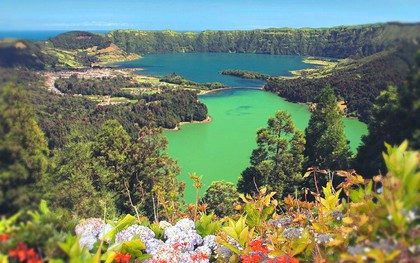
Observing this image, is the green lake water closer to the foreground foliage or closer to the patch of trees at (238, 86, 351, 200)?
the patch of trees at (238, 86, 351, 200)

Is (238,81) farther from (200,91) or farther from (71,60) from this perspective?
(71,60)

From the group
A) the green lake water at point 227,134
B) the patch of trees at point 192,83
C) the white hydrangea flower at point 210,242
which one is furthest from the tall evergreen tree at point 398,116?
the patch of trees at point 192,83

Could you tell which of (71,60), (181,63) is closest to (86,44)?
(71,60)

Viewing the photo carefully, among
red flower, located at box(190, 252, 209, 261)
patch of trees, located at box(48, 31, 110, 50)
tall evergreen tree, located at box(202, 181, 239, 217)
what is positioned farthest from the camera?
patch of trees, located at box(48, 31, 110, 50)

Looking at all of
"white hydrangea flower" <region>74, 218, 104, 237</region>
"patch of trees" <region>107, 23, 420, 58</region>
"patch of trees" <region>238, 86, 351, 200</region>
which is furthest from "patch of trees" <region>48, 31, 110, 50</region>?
"white hydrangea flower" <region>74, 218, 104, 237</region>

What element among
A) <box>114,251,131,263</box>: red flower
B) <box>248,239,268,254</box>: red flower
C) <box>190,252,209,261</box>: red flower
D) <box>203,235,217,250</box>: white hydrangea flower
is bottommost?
<box>203,235,217,250</box>: white hydrangea flower

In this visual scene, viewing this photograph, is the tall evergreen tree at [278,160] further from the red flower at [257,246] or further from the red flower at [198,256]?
the red flower at [198,256]

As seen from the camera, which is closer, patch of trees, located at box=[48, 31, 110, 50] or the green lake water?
the green lake water
